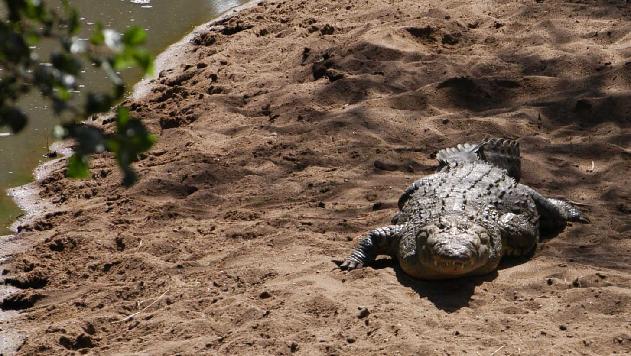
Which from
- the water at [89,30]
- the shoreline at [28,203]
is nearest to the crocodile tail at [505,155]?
the shoreline at [28,203]

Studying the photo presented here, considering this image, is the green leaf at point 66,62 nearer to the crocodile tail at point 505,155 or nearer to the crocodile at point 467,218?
the crocodile at point 467,218

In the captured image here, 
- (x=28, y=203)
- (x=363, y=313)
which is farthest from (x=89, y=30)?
(x=363, y=313)

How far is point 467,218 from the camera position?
5.46 metres

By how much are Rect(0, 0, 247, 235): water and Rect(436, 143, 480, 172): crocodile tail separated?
311 cm

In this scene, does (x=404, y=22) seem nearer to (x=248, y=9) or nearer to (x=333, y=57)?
(x=333, y=57)

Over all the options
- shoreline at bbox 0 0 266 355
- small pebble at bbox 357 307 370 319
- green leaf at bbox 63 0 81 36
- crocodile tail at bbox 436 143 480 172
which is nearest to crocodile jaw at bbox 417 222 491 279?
small pebble at bbox 357 307 370 319

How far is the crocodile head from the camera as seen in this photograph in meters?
4.97

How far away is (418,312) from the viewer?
15.5ft

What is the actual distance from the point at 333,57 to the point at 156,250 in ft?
10.7

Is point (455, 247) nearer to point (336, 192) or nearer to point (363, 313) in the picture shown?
point (363, 313)

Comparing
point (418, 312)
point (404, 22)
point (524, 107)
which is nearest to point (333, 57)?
point (404, 22)

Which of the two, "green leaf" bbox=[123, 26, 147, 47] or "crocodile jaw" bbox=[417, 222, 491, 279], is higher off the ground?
"green leaf" bbox=[123, 26, 147, 47]

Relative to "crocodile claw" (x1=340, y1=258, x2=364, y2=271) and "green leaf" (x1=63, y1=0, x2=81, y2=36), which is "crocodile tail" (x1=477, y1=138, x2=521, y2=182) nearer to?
"crocodile claw" (x1=340, y1=258, x2=364, y2=271)

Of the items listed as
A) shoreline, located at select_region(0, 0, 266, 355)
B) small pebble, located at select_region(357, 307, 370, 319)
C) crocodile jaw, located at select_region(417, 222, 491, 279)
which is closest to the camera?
small pebble, located at select_region(357, 307, 370, 319)
